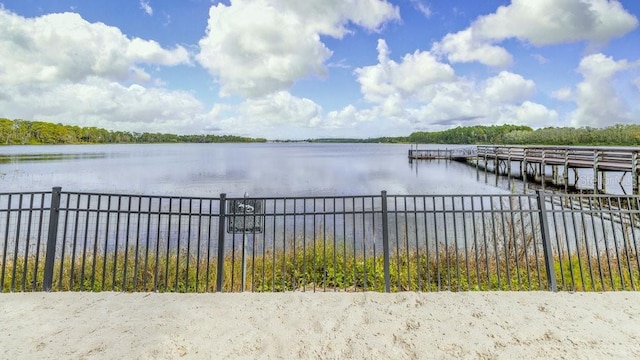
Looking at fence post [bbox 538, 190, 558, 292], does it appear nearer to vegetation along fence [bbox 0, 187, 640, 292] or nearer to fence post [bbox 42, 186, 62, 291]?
vegetation along fence [bbox 0, 187, 640, 292]

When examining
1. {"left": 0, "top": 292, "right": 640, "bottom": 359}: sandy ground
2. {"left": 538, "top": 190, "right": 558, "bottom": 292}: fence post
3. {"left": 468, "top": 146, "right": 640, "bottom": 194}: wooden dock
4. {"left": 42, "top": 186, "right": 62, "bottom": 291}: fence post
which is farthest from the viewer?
{"left": 468, "top": 146, "right": 640, "bottom": 194}: wooden dock

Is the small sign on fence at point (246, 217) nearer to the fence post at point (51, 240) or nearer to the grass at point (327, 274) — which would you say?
the grass at point (327, 274)

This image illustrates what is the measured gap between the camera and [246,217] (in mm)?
5289

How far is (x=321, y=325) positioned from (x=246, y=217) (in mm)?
2075

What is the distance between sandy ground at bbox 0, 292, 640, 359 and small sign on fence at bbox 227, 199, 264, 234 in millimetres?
975

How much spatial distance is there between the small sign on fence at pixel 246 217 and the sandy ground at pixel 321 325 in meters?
0.98

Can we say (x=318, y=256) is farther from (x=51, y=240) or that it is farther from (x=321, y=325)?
(x=51, y=240)

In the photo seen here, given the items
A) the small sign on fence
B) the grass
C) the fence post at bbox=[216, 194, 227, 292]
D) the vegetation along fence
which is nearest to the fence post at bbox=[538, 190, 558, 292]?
the vegetation along fence

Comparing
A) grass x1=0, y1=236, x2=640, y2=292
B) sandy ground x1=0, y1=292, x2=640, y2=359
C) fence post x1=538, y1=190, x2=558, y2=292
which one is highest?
fence post x1=538, y1=190, x2=558, y2=292

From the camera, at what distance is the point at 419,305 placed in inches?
178

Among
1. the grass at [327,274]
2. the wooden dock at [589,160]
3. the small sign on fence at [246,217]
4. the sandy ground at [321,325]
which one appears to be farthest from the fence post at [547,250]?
the wooden dock at [589,160]

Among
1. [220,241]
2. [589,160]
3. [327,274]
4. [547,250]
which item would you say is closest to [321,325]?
[220,241]

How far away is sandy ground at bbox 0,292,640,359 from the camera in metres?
3.51

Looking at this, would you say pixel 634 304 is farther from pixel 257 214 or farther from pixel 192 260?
pixel 192 260
